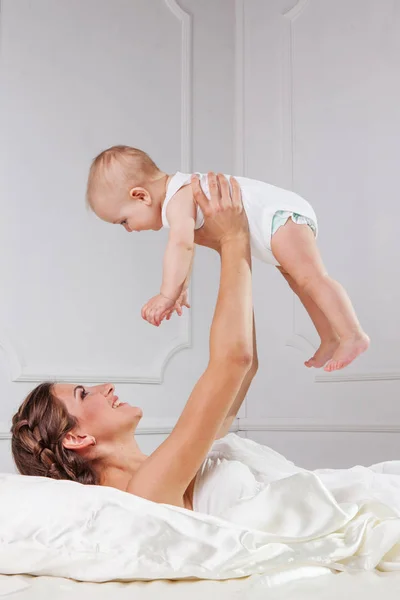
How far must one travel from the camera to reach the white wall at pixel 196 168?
3031mm

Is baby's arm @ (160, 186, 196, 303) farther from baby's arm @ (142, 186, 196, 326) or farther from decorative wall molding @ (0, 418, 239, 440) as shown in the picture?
decorative wall molding @ (0, 418, 239, 440)

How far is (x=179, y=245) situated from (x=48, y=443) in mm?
558

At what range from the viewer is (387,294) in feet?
10.5

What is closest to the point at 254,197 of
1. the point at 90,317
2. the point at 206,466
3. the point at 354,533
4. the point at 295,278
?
the point at 295,278

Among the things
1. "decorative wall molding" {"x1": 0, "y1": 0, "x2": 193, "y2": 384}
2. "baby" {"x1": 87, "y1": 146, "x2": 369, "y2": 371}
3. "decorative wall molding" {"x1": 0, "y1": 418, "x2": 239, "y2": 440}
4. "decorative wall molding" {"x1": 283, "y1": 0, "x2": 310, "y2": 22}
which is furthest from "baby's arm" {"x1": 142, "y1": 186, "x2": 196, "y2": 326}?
"decorative wall molding" {"x1": 283, "y1": 0, "x2": 310, "y2": 22}

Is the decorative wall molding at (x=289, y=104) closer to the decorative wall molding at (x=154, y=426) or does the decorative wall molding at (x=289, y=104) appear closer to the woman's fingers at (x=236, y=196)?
the decorative wall molding at (x=154, y=426)

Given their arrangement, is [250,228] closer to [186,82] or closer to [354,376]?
[354,376]

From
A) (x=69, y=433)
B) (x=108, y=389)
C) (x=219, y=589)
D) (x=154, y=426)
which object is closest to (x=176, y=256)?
(x=108, y=389)

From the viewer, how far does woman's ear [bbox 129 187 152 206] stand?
75.9 inches

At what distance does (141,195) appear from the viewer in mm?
1937

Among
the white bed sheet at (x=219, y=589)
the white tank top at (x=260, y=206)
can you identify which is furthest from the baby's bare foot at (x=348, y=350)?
the white bed sheet at (x=219, y=589)

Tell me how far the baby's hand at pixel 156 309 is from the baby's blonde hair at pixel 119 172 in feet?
1.13

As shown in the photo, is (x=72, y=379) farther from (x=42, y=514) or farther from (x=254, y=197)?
(x=42, y=514)

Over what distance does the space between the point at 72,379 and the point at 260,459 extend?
1.31 meters
